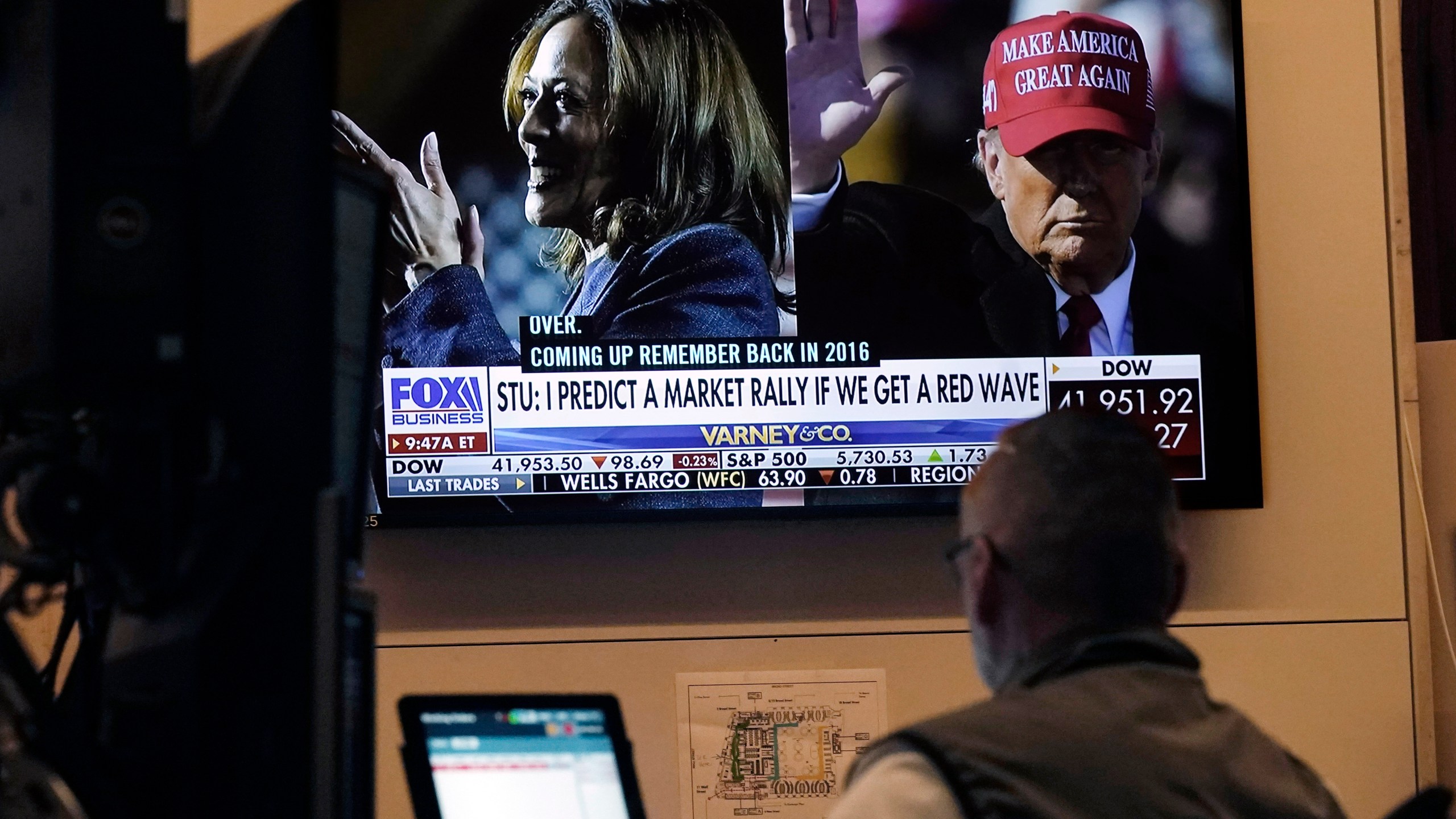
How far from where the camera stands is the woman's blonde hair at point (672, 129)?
2.56 meters

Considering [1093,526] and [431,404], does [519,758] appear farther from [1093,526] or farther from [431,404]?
[431,404]

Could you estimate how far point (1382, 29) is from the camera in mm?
2734

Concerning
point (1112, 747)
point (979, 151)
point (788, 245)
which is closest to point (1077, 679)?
point (1112, 747)

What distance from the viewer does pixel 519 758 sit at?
128cm

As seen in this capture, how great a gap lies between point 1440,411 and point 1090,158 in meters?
0.89

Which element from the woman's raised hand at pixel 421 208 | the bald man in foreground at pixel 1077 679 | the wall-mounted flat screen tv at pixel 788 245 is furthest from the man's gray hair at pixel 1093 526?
the woman's raised hand at pixel 421 208

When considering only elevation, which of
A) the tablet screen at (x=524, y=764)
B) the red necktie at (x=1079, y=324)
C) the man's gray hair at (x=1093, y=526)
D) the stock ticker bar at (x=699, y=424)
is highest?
the red necktie at (x=1079, y=324)

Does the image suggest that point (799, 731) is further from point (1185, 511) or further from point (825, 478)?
point (1185, 511)

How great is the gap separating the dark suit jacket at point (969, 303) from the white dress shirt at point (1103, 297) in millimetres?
12

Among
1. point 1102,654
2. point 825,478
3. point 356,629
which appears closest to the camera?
point 356,629

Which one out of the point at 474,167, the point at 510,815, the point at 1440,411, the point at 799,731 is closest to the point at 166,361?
the point at 510,815

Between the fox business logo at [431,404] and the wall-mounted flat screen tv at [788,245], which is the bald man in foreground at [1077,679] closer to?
the wall-mounted flat screen tv at [788,245]

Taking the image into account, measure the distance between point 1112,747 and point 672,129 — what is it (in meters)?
1.70

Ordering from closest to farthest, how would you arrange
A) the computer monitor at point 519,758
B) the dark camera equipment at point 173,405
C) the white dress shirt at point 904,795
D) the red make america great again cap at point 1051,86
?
the dark camera equipment at point 173,405, the white dress shirt at point 904,795, the computer monitor at point 519,758, the red make america great again cap at point 1051,86
